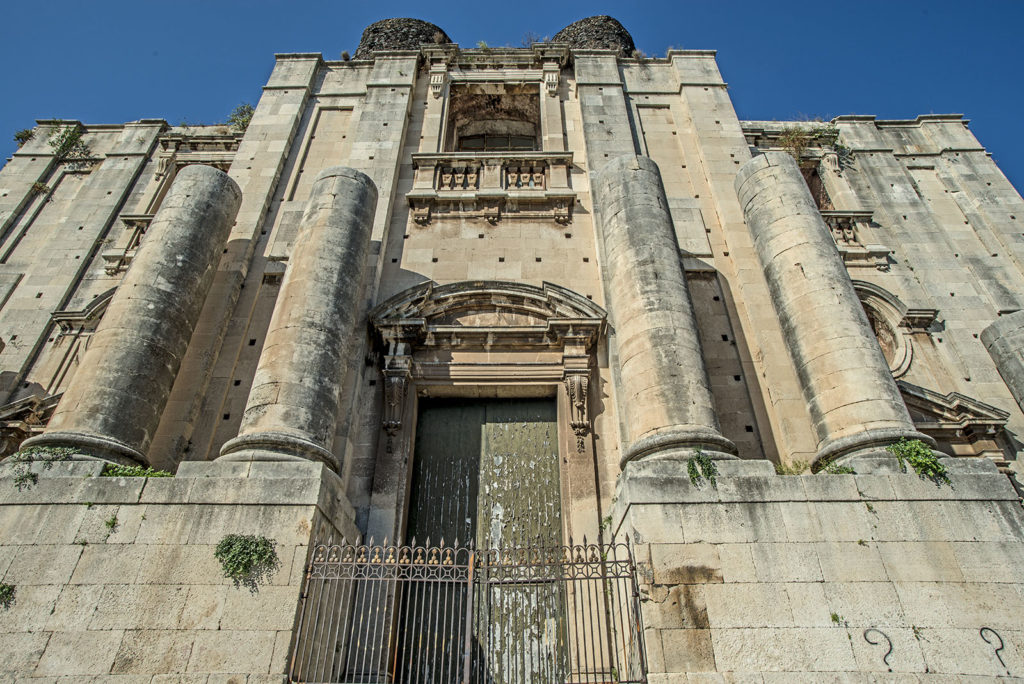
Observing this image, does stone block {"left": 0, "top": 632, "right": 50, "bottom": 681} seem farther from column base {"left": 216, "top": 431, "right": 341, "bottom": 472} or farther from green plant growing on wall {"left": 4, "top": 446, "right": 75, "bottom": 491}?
column base {"left": 216, "top": 431, "right": 341, "bottom": 472}

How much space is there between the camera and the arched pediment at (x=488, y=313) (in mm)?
10125

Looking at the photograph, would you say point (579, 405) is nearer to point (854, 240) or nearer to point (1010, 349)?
point (1010, 349)

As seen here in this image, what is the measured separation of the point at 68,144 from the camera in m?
16.8

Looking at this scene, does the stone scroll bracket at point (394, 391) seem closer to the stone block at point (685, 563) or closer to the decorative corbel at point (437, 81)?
the stone block at point (685, 563)

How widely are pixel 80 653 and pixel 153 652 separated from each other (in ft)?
2.14

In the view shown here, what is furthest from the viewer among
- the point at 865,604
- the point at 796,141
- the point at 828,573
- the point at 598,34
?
the point at 598,34

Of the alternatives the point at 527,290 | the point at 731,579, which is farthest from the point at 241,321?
the point at 731,579

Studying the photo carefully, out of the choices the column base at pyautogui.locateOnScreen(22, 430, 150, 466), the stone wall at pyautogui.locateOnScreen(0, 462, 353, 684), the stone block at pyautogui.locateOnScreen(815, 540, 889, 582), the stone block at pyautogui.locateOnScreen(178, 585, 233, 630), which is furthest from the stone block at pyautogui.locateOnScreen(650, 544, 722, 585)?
the column base at pyautogui.locateOnScreen(22, 430, 150, 466)

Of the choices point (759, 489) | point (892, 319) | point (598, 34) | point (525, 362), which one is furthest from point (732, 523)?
point (598, 34)

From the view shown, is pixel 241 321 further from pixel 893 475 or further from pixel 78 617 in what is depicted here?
pixel 893 475

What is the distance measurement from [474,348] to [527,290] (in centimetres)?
139

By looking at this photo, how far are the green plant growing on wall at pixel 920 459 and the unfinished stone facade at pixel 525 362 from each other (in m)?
0.07

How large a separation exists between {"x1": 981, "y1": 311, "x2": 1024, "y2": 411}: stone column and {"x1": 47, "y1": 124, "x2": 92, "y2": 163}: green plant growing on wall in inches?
845

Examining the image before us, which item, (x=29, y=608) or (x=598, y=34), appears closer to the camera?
(x=29, y=608)
